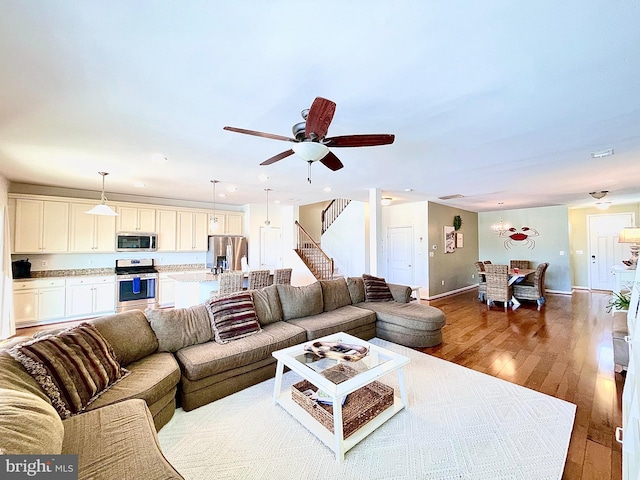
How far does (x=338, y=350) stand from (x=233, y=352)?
3.28 feet

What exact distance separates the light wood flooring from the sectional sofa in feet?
2.66

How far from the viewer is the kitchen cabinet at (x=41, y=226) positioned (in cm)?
480

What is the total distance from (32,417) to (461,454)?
246cm

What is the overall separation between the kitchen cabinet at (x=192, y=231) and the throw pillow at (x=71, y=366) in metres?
4.77

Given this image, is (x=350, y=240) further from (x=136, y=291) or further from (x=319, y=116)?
(x=319, y=116)

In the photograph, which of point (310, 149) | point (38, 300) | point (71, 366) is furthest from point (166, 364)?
point (38, 300)

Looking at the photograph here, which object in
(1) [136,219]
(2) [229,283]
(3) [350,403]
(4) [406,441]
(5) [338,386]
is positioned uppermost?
(1) [136,219]

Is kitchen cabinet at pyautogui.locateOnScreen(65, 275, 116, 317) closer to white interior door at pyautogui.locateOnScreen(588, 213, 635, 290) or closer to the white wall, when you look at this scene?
the white wall

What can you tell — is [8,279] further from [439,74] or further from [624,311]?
[624,311]

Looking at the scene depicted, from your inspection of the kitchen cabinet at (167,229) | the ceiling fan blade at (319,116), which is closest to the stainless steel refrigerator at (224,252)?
the kitchen cabinet at (167,229)

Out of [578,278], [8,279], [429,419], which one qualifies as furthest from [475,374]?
[578,278]

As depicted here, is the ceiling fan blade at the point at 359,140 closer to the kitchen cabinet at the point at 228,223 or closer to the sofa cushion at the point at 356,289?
the sofa cushion at the point at 356,289

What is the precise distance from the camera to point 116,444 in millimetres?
1399

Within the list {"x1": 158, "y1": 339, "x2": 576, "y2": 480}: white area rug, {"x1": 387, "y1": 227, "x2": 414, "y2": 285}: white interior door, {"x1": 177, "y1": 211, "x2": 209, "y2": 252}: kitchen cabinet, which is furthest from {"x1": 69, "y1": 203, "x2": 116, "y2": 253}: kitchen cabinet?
{"x1": 387, "y1": 227, "x2": 414, "y2": 285}: white interior door
